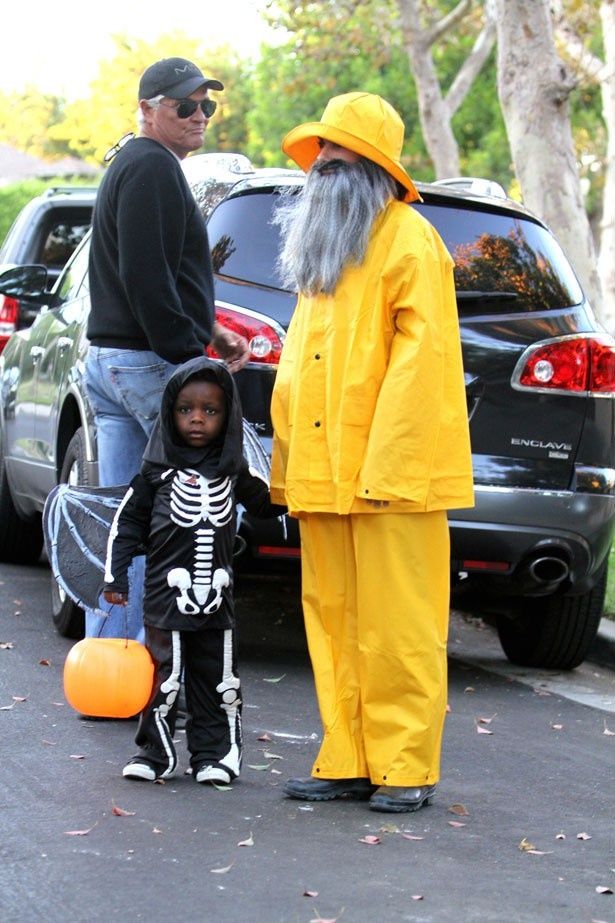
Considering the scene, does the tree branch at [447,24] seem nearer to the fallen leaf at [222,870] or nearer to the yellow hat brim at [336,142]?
the yellow hat brim at [336,142]

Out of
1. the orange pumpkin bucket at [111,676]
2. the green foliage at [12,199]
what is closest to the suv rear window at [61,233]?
the orange pumpkin bucket at [111,676]

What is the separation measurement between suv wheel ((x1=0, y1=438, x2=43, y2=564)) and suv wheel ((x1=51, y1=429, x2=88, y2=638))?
5.90 ft

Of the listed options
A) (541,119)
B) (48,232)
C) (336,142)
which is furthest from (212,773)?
(541,119)

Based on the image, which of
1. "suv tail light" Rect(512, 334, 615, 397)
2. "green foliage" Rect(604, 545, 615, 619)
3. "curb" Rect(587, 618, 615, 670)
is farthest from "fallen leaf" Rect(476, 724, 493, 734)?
"green foliage" Rect(604, 545, 615, 619)

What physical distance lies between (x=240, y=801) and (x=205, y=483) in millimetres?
914

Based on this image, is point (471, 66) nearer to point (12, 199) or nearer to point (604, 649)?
point (604, 649)

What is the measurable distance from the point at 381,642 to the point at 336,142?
4.59ft

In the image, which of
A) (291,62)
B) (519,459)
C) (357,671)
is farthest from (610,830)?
(291,62)

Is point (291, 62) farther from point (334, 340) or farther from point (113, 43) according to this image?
point (334, 340)

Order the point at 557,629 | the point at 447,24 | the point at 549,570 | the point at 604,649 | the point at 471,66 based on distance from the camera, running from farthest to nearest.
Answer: the point at 471,66, the point at 447,24, the point at 604,649, the point at 557,629, the point at 549,570

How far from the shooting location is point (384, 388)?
4492 mm

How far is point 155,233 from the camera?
5.19 meters

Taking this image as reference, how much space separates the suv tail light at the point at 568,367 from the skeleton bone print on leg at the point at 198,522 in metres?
1.77

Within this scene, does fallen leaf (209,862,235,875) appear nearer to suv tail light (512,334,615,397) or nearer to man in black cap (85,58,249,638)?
man in black cap (85,58,249,638)
